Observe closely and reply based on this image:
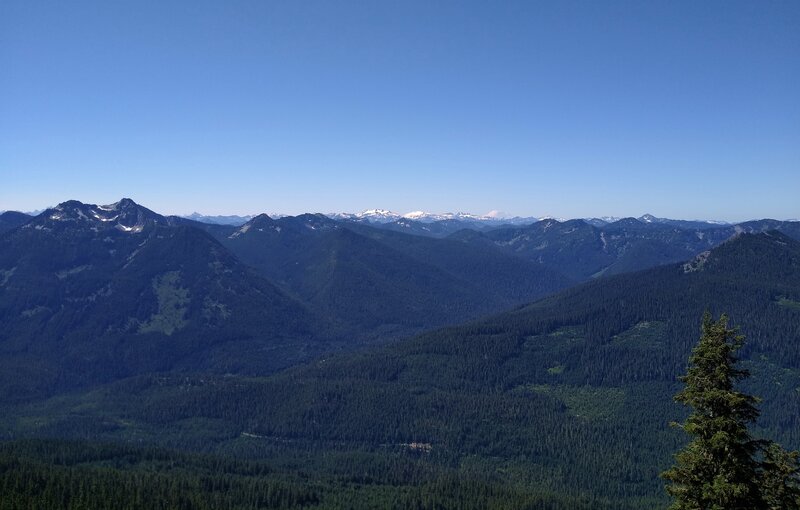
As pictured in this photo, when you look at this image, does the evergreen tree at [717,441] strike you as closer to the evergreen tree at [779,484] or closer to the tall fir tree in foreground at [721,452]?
the tall fir tree in foreground at [721,452]

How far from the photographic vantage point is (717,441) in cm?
3372

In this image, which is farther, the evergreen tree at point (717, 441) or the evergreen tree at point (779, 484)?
the evergreen tree at point (779, 484)

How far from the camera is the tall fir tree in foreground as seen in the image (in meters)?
33.7

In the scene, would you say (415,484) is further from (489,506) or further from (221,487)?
(221,487)

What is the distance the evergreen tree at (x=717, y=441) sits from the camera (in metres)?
33.6

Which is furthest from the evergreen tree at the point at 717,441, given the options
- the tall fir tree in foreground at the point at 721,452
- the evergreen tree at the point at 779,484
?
the evergreen tree at the point at 779,484

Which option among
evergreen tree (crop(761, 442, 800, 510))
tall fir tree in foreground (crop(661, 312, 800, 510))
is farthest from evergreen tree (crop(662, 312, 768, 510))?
evergreen tree (crop(761, 442, 800, 510))

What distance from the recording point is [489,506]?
478 ft

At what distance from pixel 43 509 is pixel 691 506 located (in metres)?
127

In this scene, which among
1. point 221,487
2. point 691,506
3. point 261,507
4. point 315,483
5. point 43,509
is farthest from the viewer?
point 315,483

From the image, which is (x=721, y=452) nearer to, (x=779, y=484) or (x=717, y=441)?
(x=717, y=441)

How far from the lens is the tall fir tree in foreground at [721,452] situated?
111 feet

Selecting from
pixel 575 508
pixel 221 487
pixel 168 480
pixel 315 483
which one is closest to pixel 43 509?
pixel 168 480

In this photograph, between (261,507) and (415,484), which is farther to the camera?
(415,484)
